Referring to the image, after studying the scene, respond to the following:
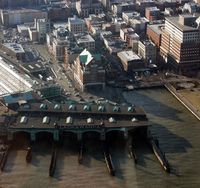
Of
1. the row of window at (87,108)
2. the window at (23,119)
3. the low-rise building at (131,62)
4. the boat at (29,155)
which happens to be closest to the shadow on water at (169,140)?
the row of window at (87,108)

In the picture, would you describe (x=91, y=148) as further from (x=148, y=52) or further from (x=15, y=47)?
(x=15, y=47)


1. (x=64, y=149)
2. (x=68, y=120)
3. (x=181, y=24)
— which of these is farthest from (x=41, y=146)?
(x=181, y=24)

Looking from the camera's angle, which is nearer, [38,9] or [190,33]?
[190,33]

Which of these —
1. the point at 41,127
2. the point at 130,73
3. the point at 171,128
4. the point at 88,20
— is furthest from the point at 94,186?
the point at 88,20

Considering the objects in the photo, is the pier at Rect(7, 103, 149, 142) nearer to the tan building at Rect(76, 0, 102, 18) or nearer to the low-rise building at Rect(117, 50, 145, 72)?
the low-rise building at Rect(117, 50, 145, 72)

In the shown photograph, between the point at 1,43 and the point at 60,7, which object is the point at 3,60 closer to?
the point at 1,43

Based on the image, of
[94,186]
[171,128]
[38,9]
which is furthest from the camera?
[38,9]

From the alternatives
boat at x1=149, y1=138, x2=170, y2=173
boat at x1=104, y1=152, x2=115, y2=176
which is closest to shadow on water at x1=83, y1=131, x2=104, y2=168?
boat at x1=104, y1=152, x2=115, y2=176
